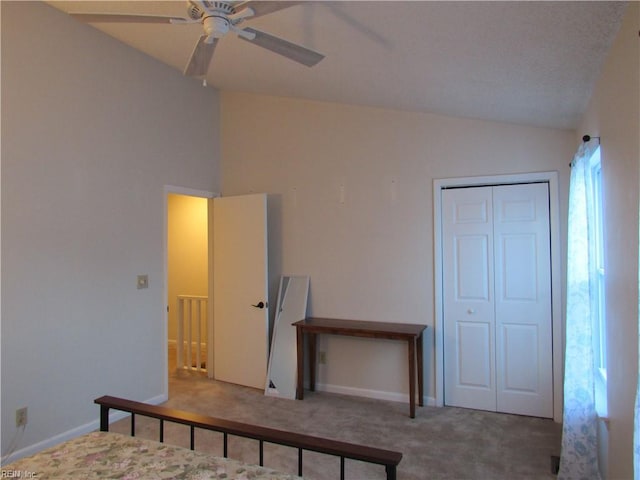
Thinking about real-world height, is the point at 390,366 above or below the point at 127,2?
below

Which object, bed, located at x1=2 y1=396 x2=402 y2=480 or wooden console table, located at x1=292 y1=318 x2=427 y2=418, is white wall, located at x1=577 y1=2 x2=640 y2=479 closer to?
bed, located at x1=2 y1=396 x2=402 y2=480

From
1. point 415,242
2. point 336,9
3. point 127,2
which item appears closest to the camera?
point 336,9

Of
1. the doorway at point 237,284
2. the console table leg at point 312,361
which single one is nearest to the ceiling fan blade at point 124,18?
the doorway at point 237,284

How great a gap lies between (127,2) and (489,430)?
13.2 ft

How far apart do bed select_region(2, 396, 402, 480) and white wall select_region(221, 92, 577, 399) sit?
2.49m

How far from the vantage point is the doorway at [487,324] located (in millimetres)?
3426

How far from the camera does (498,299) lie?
3.64 metres

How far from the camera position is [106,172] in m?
3.49

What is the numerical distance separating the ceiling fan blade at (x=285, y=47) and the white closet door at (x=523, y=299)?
7.46 ft

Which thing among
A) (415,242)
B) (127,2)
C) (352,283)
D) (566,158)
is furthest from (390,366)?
(127,2)

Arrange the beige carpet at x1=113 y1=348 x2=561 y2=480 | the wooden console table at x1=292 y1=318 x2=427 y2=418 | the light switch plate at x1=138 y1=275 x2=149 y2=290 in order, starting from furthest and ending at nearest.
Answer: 1. the light switch plate at x1=138 y1=275 x2=149 y2=290
2. the wooden console table at x1=292 y1=318 x2=427 y2=418
3. the beige carpet at x1=113 y1=348 x2=561 y2=480

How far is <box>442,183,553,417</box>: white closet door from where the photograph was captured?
11.5 feet

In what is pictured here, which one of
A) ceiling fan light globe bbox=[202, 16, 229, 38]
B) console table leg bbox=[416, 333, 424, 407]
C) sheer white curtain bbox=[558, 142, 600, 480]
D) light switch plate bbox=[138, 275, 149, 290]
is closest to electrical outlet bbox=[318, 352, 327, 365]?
console table leg bbox=[416, 333, 424, 407]

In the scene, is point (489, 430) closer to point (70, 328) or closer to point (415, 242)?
point (415, 242)
